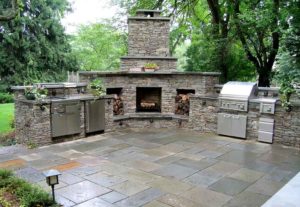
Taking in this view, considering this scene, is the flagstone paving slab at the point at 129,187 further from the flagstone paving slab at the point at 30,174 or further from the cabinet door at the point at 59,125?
the cabinet door at the point at 59,125

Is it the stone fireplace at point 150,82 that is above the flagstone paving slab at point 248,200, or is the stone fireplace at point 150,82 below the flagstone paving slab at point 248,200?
above

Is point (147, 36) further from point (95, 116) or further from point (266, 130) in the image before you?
point (266, 130)

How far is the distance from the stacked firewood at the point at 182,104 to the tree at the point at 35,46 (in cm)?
1009

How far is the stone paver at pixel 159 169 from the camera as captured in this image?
4.04 meters

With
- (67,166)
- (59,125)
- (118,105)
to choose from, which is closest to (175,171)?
(67,166)

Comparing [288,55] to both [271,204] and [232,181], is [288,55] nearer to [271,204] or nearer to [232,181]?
[232,181]

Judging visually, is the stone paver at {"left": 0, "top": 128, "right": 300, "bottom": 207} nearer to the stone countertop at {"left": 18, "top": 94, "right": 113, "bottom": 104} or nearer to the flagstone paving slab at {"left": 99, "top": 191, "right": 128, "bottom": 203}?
the flagstone paving slab at {"left": 99, "top": 191, "right": 128, "bottom": 203}

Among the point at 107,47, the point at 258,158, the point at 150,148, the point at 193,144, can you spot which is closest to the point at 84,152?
the point at 150,148

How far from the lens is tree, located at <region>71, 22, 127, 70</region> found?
1834cm

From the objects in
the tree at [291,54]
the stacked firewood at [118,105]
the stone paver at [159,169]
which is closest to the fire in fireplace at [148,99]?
the stacked firewood at [118,105]

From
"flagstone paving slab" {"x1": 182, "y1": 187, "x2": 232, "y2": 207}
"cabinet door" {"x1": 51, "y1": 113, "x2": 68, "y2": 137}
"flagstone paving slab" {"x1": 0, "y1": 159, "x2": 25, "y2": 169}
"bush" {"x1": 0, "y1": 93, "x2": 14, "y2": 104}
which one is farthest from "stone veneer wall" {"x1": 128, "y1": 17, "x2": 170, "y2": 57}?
"bush" {"x1": 0, "y1": 93, "x2": 14, "y2": 104}

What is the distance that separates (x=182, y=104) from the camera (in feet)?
28.5

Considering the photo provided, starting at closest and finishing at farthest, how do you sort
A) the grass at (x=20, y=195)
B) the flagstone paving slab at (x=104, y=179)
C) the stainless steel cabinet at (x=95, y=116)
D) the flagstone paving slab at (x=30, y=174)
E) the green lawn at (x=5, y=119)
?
1. the grass at (x=20, y=195)
2. the flagstone paving slab at (x=104, y=179)
3. the flagstone paving slab at (x=30, y=174)
4. the stainless steel cabinet at (x=95, y=116)
5. the green lawn at (x=5, y=119)

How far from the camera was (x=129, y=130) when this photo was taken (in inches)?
325
